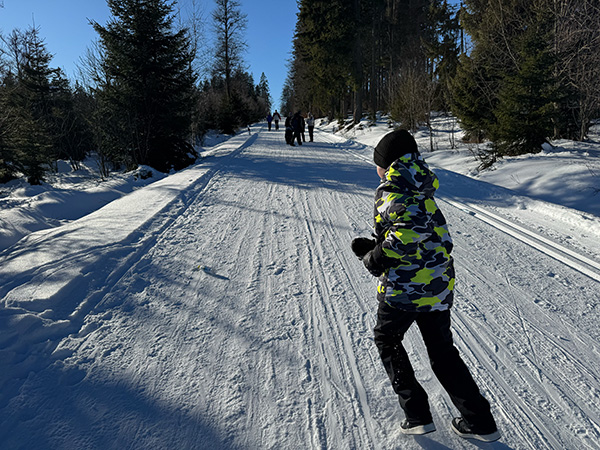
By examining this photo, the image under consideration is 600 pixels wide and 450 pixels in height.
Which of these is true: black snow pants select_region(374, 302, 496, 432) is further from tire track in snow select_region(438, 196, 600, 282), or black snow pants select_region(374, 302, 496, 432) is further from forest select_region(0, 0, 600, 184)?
forest select_region(0, 0, 600, 184)

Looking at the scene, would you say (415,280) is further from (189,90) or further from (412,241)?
(189,90)

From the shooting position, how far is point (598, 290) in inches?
143

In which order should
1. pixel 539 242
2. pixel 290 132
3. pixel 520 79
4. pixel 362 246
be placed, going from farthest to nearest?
pixel 290 132
pixel 520 79
pixel 539 242
pixel 362 246

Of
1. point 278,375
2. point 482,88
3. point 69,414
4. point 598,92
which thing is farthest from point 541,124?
point 69,414

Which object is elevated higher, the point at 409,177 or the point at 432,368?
the point at 409,177

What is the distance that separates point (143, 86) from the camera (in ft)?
41.6

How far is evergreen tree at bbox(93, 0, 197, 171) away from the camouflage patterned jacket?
13.0m

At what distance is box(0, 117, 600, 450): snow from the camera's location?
2.12 metres

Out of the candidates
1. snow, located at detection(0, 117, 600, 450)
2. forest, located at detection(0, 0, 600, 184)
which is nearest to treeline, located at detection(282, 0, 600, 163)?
forest, located at detection(0, 0, 600, 184)

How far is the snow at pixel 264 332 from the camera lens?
2115mm

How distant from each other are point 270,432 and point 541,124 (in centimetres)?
1180

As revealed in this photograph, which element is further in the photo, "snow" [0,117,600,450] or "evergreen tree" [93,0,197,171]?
"evergreen tree" [93,0,197,171]

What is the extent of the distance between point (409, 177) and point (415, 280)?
23.0 inches

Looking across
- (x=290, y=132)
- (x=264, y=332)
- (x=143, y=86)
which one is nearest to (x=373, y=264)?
(x=264, y=332)
